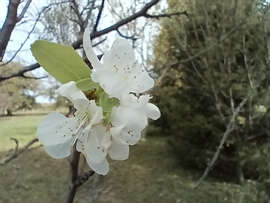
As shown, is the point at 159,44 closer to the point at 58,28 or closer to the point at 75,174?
the point at 58,28

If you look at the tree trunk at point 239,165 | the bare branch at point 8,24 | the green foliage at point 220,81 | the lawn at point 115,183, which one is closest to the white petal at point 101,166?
the bare branch at point 8,24

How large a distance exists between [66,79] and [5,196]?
301cm

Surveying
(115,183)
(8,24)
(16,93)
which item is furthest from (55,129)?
(115,183)

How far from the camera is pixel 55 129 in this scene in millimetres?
245

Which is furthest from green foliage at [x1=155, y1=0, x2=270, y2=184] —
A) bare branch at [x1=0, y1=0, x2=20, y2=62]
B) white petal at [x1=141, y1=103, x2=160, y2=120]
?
white petal at [x1=141, y1=103, x2=160, y2=120]

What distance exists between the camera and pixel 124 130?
237mm

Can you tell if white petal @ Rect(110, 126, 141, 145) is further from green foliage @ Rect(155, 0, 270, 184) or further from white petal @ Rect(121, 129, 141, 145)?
green foliage @ Rect(155, 0, 270, 184)

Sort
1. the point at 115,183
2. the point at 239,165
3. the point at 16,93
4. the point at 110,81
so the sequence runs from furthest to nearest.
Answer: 1. the point at 115,183
2. the point at 239,165
3. the point at 16,93
4. the point at 110,81

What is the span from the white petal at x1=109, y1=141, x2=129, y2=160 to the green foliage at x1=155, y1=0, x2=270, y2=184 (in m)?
2.16

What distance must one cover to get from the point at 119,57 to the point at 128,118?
0.04m

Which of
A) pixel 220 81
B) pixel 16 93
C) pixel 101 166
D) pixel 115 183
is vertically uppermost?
pixel 101 166

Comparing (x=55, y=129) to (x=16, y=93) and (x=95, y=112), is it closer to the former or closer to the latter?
(x=95, y=112)

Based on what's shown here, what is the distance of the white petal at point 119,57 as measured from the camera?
24cm

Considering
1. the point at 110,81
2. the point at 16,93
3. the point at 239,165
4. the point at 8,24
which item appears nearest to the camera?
the point at 110,81
